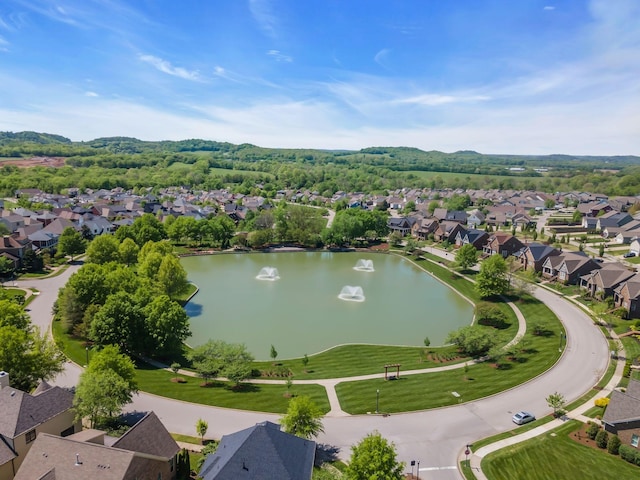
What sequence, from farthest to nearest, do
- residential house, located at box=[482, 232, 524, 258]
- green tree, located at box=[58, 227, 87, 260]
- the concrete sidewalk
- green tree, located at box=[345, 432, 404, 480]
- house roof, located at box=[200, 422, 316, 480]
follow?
residential house, located at box=[482, 232, 524, 258] → green tree, located at box=[58, 227, 87, 260] → the concrete sidewalk → green tree, located at box=[345, 432, 404, 480] → house roof, located at box=[200, 422, 316, 480]

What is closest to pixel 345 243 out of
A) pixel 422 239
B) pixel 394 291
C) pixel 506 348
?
pixel 422 239

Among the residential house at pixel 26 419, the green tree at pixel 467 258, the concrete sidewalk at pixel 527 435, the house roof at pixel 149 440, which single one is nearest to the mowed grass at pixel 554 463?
the concrete sidewalk at pixel 527 435

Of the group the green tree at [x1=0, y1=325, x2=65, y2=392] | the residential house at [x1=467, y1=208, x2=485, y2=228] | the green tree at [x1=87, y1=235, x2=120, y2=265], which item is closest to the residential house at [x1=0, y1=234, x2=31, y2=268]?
the green tree at [x1=87, y1=235, x2=120, y2=265]

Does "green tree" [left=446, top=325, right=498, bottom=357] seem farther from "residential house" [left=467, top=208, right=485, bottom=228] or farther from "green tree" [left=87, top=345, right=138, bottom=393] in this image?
"residential house" [left=467, top=208, right=485, bottom=228]

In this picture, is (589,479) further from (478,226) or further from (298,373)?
(478,226)

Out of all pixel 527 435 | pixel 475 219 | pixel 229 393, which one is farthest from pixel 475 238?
pixel 229 393

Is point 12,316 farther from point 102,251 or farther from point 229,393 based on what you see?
point 102,251
